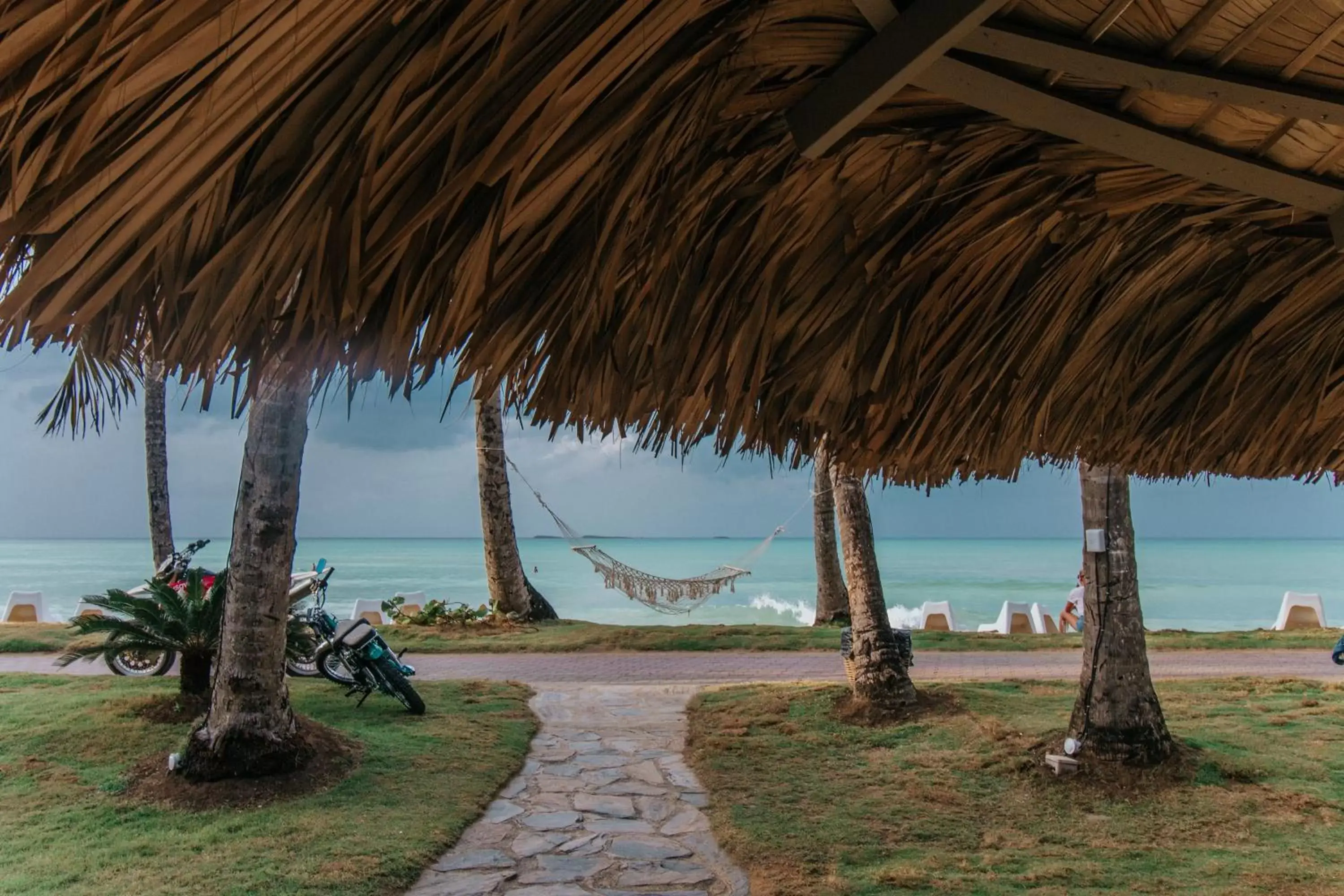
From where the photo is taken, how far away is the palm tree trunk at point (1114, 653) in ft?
14.5

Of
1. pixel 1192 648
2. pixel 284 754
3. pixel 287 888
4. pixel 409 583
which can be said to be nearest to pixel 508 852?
pixel 287 888

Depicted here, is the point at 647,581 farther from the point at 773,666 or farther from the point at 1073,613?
the point at 1073,613

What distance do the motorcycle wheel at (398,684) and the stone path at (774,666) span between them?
1733 millimetres

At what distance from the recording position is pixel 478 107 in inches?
38.6

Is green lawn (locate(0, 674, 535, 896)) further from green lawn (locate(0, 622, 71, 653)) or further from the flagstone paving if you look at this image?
green lawn (locate(0, 622, 71, 653))

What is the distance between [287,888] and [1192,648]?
9149mm

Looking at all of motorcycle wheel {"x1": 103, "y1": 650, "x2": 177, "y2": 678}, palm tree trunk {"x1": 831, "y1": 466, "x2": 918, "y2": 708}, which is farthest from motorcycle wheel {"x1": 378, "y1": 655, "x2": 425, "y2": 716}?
palm tree trunk {"x1": 831, "y1": 466, "x2": 918, "y2": 708}

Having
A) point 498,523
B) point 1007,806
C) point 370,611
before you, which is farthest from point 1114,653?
point 370,611

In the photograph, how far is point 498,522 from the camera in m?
11.0

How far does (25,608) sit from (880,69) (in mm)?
13830

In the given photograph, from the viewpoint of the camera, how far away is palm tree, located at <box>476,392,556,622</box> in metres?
11.0

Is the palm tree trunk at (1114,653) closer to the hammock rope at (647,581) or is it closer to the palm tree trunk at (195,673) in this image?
the palm tree trunk at (195,673)

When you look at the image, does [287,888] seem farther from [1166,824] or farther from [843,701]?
[843,701]

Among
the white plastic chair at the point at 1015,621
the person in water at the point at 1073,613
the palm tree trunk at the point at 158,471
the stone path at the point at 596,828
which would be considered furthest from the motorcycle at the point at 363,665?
the white plastic chair at the point at 1015,621
